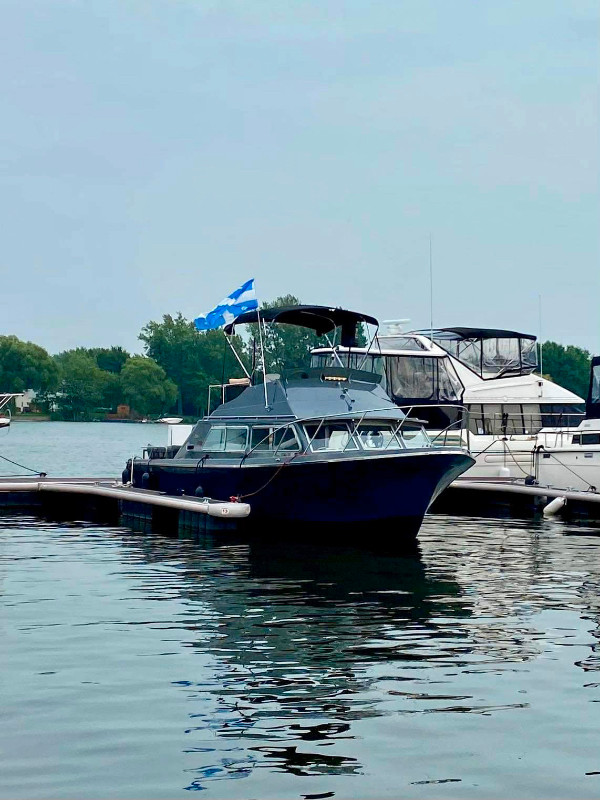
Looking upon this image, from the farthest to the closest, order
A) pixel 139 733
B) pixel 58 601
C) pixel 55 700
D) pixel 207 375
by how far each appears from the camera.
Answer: pixel 207 375, pixel 58 601, pixel 55 700, pixel 139 733

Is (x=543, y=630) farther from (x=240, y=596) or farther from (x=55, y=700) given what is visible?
(x=55, y=700)

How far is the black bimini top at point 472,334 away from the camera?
46.0m

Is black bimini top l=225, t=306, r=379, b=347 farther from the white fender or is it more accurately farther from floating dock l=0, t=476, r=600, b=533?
the white fender

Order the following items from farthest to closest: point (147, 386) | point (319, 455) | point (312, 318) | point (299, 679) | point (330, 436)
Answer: point (147, 386) < point (312, 318) < point (330, 436) < point (319, 455) < point (299, 679)

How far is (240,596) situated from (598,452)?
58.4ft

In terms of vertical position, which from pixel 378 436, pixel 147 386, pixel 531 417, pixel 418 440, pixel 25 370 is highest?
pixel 25 370

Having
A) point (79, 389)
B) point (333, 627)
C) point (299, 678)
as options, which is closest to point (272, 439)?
point (333, 627)

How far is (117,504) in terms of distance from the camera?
1314 inches

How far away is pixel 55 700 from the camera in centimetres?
1191

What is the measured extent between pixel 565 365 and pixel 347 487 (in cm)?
12981

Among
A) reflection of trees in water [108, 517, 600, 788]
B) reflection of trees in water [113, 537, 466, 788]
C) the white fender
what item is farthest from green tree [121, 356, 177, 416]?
reflection of trees in water [113, 537, 466, 788]

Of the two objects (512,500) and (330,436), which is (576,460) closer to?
(512,500)

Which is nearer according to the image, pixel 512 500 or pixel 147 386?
pixel 512 500

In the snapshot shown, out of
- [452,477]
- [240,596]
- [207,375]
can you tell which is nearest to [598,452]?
[452,477]
